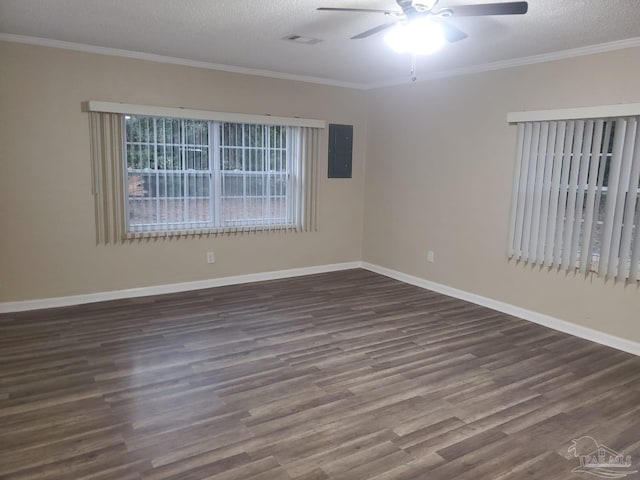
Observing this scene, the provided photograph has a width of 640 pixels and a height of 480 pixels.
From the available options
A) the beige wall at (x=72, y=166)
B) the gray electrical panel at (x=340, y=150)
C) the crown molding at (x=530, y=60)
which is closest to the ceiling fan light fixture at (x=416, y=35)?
the crown molding at (x=530, y=60)

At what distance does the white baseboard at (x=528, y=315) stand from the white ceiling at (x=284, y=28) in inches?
90.1

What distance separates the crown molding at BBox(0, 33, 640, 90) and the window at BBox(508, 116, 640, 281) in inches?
21.3

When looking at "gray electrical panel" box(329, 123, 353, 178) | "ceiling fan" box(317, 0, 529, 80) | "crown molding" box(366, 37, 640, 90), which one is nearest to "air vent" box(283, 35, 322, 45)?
"ceiling fan" box(317, 0, 529, 80)

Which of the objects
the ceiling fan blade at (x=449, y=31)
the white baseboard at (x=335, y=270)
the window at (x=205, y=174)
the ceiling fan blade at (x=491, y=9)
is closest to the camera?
the ceiling fan blade at (x=491, y=9)

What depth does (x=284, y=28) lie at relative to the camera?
3455mm

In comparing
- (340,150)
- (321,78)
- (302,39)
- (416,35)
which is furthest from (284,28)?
(340,150)

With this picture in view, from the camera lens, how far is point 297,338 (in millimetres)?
3783

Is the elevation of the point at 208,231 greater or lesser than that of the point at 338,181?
lesser

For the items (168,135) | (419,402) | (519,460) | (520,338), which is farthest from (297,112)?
(519,460)

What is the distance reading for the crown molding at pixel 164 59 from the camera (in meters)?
3.98

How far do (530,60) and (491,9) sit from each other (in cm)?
207

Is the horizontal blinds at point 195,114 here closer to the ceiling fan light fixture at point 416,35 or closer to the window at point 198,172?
the window at point 198,172

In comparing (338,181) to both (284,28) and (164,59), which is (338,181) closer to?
(164,59)

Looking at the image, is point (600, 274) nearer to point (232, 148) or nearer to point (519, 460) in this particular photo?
point (519, 460)
